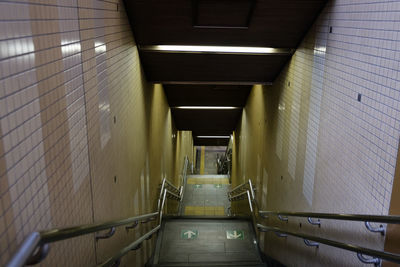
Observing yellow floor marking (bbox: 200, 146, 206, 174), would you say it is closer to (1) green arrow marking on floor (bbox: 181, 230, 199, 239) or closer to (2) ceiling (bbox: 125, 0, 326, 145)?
(1) green arrow marking on floor (bbox: 181, 230, 199, 239)

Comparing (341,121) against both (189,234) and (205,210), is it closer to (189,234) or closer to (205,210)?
(189,234)

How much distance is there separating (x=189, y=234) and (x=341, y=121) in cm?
352

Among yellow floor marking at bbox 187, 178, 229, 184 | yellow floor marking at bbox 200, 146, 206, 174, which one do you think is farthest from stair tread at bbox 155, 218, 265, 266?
yellow floor marking at bbox 200, 146, 206, 174

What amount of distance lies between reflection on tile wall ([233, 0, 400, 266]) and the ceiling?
0.22 metres

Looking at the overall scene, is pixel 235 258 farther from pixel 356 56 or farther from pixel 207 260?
pixel 356 56

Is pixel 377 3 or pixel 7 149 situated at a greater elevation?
pixel 377 3

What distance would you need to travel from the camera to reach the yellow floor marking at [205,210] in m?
8.94

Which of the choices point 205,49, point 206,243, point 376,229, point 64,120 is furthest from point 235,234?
point 64,120

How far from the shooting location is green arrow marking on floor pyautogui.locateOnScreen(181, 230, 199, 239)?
16.8ft

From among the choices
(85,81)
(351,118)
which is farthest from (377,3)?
(85,81)

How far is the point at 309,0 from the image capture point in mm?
2758

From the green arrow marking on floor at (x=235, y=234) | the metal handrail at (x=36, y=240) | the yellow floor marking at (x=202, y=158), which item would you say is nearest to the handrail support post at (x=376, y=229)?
the metal handrail at (x=36, y=240)

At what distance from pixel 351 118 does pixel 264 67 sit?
7.08 ft

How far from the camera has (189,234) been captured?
5203 millimetres
